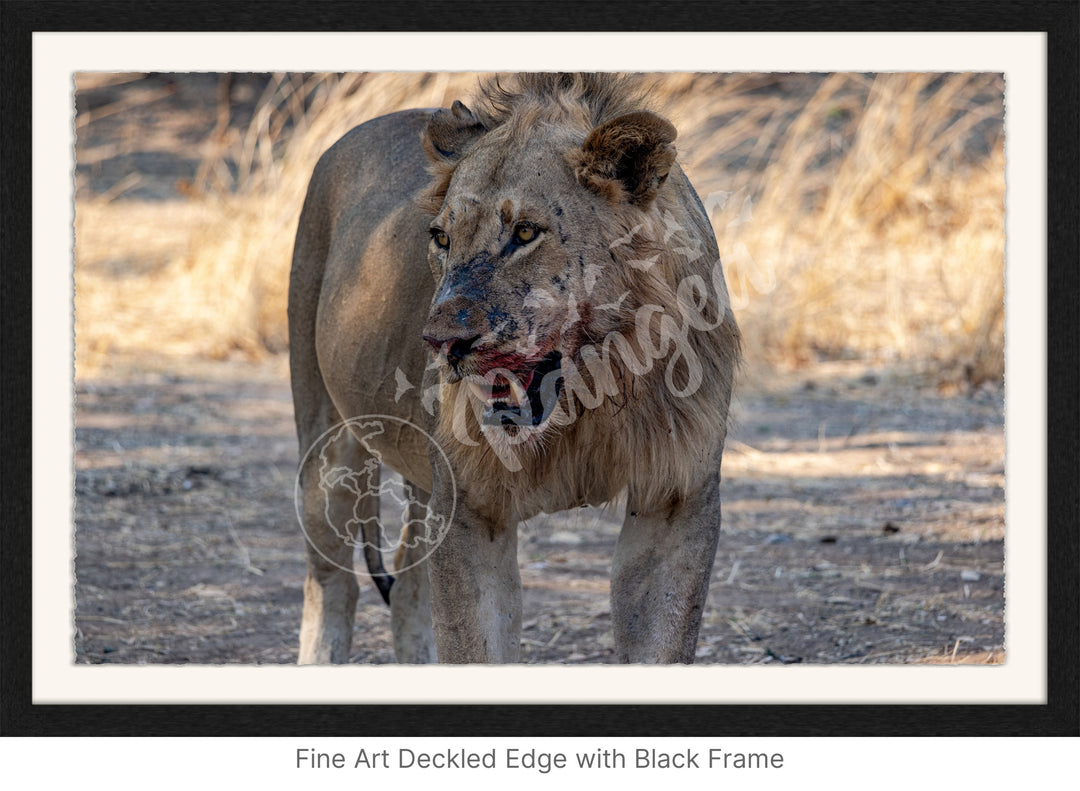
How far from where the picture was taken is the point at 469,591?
373 centimetres

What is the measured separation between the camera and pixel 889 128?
377 inches

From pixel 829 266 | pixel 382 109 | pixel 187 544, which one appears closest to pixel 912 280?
pixel 829 266

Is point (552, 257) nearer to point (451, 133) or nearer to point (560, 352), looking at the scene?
point (560, 352)

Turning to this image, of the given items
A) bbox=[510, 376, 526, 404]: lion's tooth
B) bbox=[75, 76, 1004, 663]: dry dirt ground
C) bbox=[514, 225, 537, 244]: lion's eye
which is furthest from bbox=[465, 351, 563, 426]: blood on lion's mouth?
bbox=[75, 76, 1004, 663]: dry dirt ground

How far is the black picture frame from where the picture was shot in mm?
3375

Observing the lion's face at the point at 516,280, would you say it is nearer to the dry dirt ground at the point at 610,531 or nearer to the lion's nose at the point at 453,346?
the lion's nose at the point at 453,346

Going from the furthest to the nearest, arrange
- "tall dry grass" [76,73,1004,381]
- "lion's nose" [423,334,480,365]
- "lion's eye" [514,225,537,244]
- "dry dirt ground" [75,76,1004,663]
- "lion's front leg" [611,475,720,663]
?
"tall dry grass" [76,73,1004,381]
"dry dirt ground" [75,76,1004,663]
"lion's front leg" [611,475,720,663]
"lion's eye" [514,225,537,244]
"lion's nose" [423,334,480,365]

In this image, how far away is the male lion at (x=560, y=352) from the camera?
3326 mm

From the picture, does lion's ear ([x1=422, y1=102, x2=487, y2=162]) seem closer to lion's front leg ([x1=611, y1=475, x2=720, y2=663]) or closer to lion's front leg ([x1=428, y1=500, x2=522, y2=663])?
lion's front leg ([x1=428, y1=500, x2=522, y2=663])

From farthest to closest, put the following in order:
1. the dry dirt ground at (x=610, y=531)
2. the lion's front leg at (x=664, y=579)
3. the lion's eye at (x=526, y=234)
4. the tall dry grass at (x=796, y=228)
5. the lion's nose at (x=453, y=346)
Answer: the tall dry grass at (x=796, y=228), the dry dirt ground at (x=610, y=531), the lion's front leg at (x=664, y=579), the lion's eye at (x=526, y=234), the lion's nose at (x=453, y=346)

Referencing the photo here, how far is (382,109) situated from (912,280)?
3.74 meters

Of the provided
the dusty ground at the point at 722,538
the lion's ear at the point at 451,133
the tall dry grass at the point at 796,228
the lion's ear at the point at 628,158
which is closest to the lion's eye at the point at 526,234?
the lion's ear at the point at 628,158
